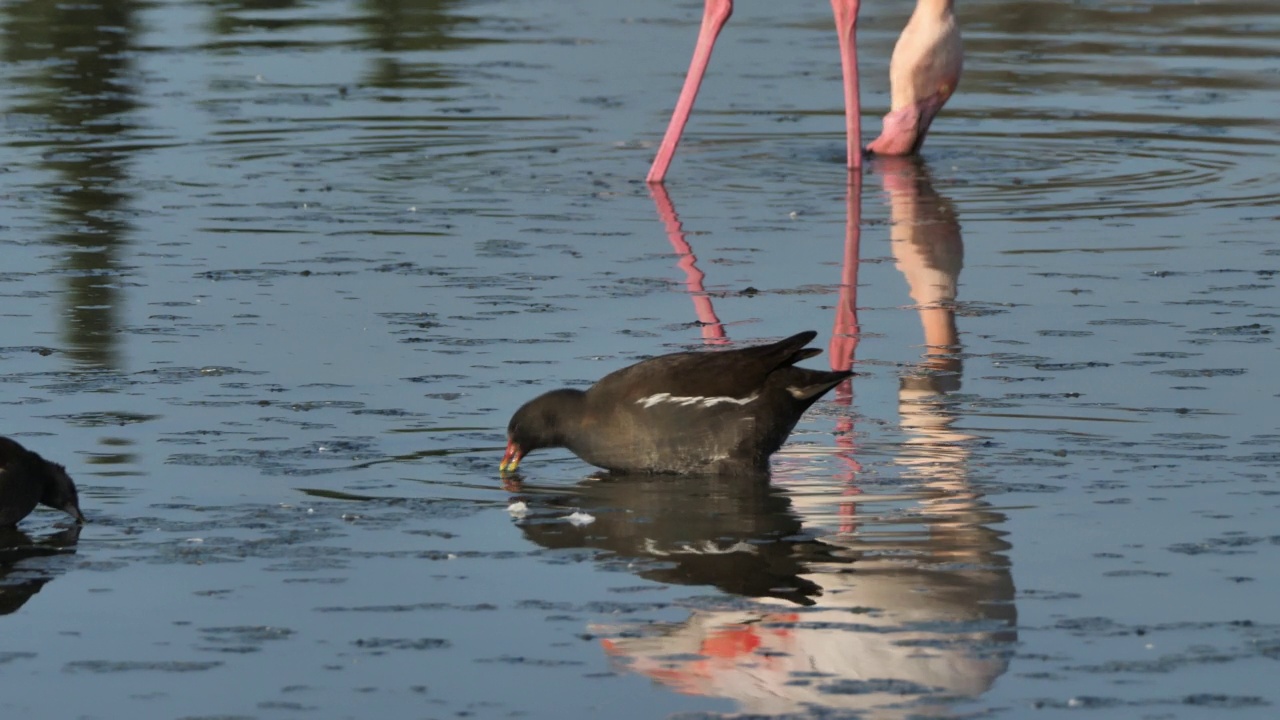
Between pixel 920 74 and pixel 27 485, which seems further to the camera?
pixel 920 74

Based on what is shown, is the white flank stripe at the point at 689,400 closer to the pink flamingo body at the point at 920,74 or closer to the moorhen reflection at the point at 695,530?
the moorhen reflection at the point at 695,530

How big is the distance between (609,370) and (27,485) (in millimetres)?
2691

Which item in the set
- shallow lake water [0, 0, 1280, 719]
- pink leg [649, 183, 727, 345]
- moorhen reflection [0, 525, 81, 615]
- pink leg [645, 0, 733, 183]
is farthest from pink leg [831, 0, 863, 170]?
moorhen reflection [0, 525, 81, 615]

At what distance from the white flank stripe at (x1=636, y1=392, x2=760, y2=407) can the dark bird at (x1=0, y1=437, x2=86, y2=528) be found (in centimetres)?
173

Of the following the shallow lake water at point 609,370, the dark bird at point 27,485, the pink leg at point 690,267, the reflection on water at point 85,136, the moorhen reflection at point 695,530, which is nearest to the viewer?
the shallow lake water at point 609,370

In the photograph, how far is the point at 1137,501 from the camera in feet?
23.5

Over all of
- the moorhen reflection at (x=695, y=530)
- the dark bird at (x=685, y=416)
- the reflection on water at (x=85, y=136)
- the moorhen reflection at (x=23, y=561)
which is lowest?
the reflection on water at (x=85, y=136)

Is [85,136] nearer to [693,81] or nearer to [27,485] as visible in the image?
[693,81]

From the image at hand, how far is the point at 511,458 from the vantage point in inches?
296

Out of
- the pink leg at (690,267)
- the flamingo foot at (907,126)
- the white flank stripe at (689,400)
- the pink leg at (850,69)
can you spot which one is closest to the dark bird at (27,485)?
the white flank stripe at (689,400)

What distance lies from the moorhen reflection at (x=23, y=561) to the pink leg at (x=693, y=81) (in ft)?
22.2

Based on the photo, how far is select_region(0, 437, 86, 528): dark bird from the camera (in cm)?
673

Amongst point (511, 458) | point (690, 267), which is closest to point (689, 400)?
point (511, 458)

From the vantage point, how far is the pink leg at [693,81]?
1324 centimetres
